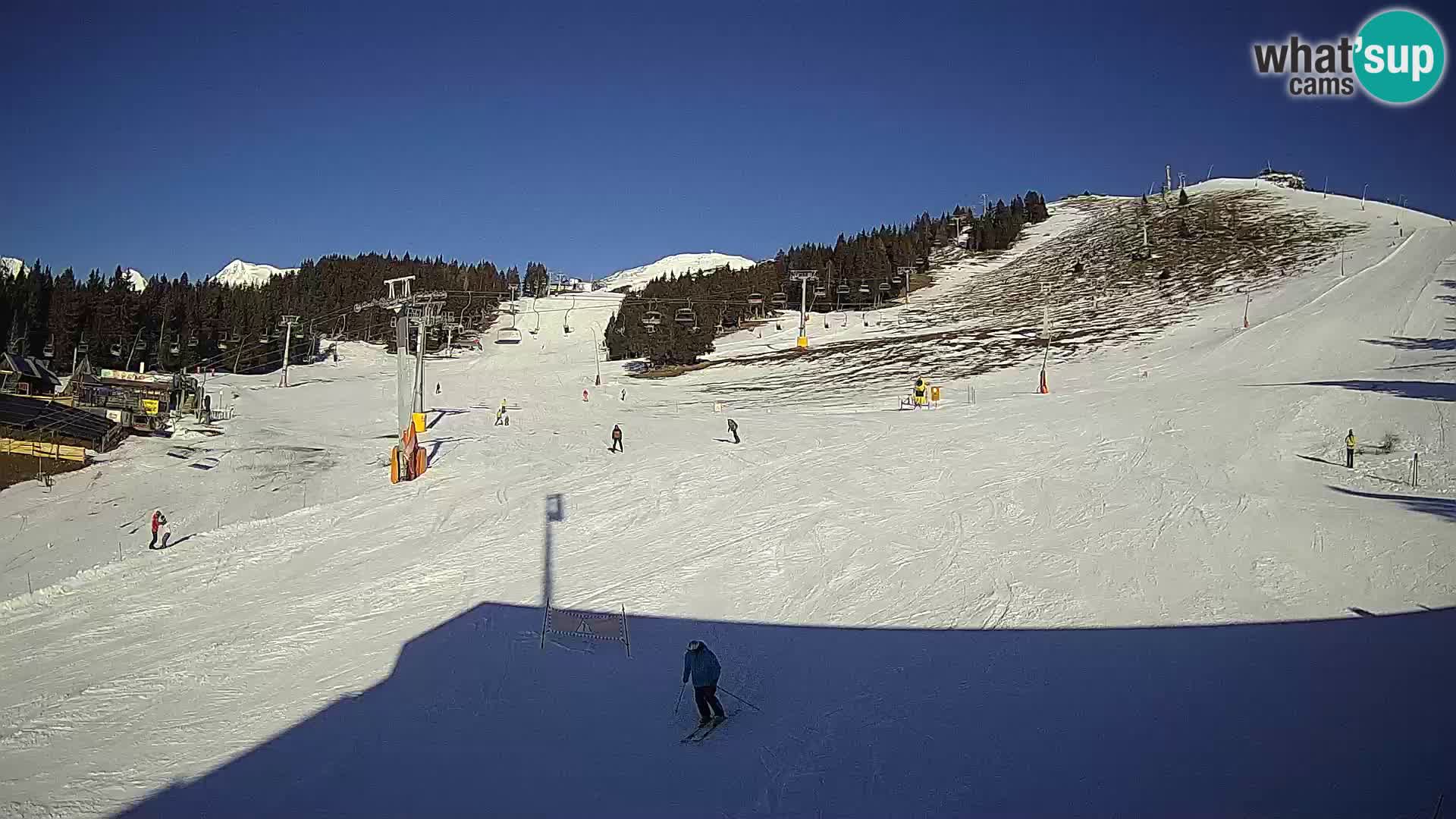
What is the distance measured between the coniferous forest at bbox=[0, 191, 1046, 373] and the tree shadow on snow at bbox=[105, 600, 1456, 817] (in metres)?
47.3

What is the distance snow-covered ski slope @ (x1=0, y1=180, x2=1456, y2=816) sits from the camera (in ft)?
25.8

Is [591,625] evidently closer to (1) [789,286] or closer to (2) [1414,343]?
(2) [1414,343]

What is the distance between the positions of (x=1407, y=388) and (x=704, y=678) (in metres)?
26.6

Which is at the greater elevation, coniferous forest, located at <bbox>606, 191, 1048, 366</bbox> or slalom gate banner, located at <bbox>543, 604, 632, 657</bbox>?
coniferous forest, located at <bbox>606, 191, 1048, 366</bbox>

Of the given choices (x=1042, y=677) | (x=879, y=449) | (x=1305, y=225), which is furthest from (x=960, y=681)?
(x=1305, y=225)

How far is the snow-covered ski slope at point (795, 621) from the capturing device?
25.8 ft

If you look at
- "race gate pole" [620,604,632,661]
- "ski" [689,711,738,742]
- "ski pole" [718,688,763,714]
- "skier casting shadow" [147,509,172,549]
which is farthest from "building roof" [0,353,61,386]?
"ski" [689,711,738,742]

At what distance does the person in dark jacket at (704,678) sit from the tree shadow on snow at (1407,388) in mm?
24266

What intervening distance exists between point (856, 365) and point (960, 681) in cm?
4426

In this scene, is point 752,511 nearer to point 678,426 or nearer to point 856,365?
point 678,426

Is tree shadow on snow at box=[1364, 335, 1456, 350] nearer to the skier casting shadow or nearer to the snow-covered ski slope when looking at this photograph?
the snow-covered ski slope

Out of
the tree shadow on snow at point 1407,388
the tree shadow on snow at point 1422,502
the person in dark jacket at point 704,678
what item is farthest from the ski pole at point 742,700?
the tree shadow on snow at point 1407,388

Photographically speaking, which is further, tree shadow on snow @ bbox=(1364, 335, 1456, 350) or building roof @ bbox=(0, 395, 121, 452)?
tree shadow on snow @ bbox=(1364, 335, 1456, 350)

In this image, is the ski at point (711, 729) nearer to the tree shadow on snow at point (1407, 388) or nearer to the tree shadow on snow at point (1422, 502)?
the tree shadow on snow at point (1422, 502)
